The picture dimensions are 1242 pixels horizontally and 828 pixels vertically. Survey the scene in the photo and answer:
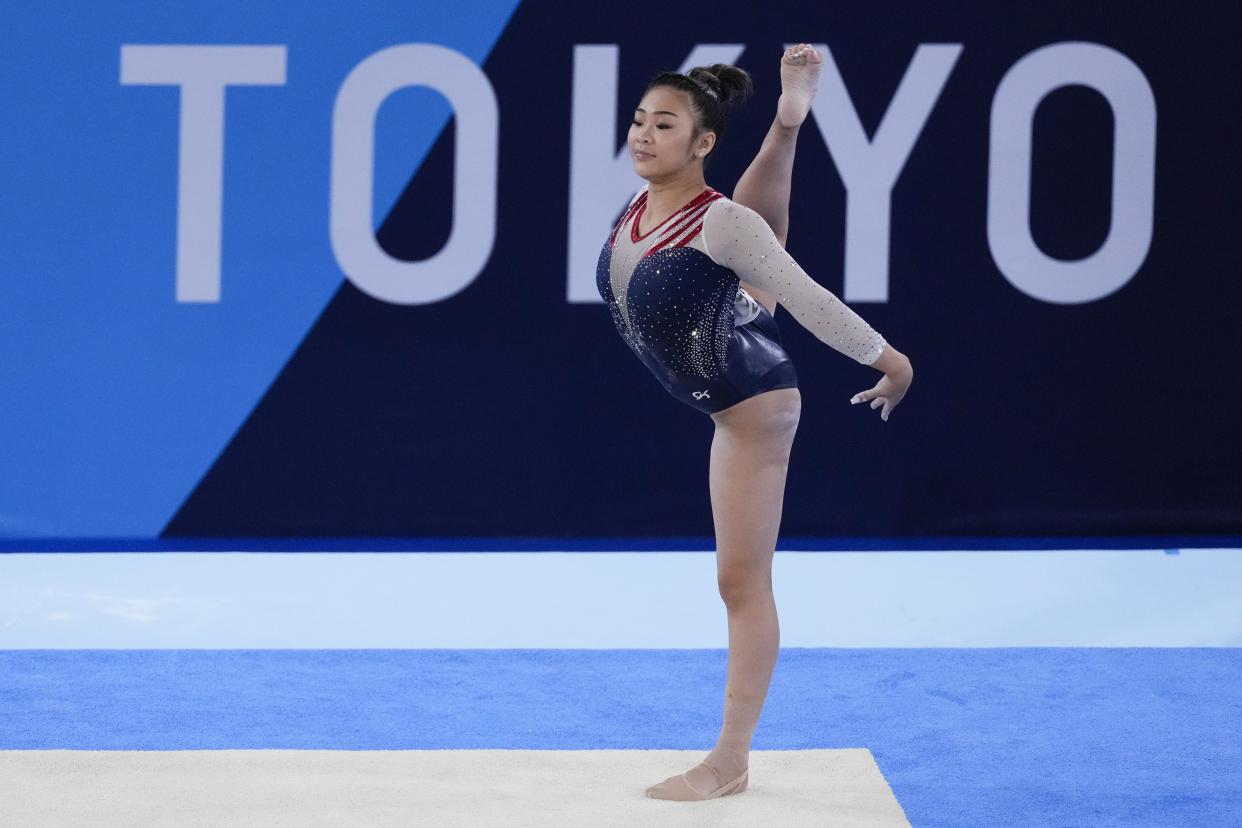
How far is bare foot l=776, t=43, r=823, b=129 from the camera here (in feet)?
11.3

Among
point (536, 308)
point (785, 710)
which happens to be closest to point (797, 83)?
point (785, 710)

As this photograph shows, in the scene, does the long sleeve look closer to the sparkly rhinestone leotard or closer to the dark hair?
the sparkly rhinestone leotard

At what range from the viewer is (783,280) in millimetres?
3232

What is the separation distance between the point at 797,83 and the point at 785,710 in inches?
65.4

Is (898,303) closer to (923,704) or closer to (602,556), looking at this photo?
(602,556)

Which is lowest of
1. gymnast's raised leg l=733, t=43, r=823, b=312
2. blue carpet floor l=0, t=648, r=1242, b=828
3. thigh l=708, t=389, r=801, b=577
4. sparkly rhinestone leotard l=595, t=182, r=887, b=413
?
blue carpet floor l=0, t=648, r=1242, b=828

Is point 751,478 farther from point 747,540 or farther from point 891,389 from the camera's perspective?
point 891,389

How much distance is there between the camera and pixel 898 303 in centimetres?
633

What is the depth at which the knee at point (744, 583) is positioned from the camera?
3.48 meters

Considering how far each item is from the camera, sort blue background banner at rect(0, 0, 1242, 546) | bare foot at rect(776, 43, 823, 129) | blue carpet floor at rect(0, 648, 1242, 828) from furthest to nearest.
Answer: blue background banner at rect(0, 0, 1242, 546) < blue carpet floor at rect(0, 648, 1242, 828) < bare foot at rect(776, 43, 823, 129)

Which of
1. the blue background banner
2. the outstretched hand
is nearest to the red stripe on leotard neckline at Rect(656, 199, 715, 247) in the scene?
the outstretched hand

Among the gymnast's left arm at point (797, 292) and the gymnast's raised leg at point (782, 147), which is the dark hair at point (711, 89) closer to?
the gymnast's raised leg at point (782, 147)

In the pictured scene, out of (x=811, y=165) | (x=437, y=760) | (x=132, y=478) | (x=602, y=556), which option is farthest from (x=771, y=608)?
(x=132, y=478)

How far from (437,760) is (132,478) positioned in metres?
2.92
